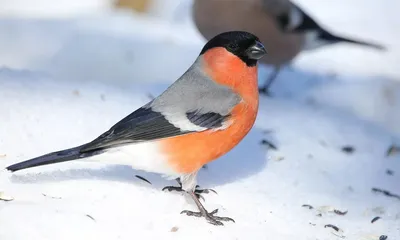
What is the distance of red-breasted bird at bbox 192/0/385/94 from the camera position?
548cm

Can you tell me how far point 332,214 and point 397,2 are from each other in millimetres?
5362

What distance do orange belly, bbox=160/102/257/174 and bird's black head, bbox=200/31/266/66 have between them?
0.22m

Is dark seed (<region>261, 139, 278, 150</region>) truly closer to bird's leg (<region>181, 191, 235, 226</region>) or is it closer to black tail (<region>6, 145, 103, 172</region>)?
bird's leg (<region>181, 191, 235, 226</region>)

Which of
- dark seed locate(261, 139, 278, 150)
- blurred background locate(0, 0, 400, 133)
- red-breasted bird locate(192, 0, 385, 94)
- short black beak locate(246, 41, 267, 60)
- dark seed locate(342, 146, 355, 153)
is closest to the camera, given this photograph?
short black beak locate(246, 41, 267, 60)

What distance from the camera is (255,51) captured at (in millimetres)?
3273

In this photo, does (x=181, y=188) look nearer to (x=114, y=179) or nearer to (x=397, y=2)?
(x=114, y=179)

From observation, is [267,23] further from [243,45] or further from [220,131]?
[220,131]

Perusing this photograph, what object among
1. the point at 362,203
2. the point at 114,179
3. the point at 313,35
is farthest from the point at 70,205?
the point at 313,35

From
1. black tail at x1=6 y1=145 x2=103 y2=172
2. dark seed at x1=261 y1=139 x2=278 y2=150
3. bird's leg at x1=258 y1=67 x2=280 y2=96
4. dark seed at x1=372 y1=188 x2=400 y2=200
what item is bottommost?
bird's leg at x1=258 y1=67 x2=280 y2=96

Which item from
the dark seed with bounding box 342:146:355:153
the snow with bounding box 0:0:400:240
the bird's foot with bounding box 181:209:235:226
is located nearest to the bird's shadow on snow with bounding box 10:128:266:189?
the snow with bounding box 0:0:400:240

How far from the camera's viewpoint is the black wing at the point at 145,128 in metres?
A: 3.09

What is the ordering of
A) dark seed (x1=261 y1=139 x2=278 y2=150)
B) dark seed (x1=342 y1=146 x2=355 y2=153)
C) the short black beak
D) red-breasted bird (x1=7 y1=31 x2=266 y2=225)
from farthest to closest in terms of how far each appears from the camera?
dark seed (x1=342 y1=146 x2=355 y2=153)
dark seed (x1=261 y1=139 x2=278 y2=150)
the short black beak
red-breasted bird (x1=7 y1=31 x2=266 y2=225)

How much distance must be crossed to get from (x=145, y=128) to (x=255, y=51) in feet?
1.86

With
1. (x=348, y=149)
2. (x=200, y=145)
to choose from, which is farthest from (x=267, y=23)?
(x=200, y=145)
